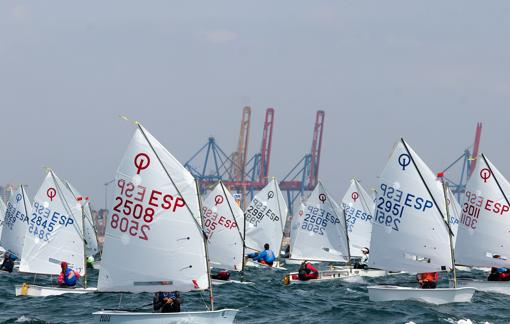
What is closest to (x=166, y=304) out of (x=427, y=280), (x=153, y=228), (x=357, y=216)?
(x=153, y=228)

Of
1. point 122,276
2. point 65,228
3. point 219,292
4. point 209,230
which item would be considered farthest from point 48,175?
point 122,276

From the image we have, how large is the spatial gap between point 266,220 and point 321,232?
11334 mm

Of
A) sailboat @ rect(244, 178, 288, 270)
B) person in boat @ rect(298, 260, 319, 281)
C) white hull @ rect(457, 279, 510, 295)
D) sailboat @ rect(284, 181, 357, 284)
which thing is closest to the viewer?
white hull @ rect(457, 279, 510, 295)

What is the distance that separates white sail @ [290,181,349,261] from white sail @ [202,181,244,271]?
4.98m

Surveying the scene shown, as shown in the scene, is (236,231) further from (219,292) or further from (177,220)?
(177,220)

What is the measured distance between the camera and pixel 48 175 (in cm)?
4388

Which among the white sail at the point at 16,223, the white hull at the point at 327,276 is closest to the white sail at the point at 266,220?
the white hull at the point at 327,276

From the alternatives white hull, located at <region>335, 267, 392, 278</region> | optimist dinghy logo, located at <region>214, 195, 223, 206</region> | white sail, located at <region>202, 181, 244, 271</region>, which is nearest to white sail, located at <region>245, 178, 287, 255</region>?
optimist dinghy logo, located at <region>214, 195, 223, 206</region>

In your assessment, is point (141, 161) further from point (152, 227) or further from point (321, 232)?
point (321, 232)

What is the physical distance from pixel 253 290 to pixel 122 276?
53.2 ft

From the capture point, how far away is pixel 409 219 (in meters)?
38.3

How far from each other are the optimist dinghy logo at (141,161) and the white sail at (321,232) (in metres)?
30.8

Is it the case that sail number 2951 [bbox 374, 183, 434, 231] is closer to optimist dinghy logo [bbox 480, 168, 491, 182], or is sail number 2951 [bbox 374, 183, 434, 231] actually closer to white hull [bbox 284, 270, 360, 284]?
optimist dinghy logo [bbox 480, 168, 491, 182]

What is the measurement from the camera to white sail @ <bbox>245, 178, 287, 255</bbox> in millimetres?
68750
